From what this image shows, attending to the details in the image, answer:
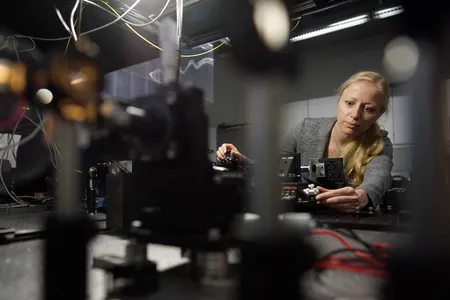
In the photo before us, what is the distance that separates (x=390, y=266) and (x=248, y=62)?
9.4 inches

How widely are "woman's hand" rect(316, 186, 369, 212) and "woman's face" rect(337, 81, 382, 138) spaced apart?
1.49ft

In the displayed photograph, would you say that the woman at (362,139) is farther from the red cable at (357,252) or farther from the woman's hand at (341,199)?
the red cable at (357,252)

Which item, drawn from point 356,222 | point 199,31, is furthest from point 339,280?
point 199,31

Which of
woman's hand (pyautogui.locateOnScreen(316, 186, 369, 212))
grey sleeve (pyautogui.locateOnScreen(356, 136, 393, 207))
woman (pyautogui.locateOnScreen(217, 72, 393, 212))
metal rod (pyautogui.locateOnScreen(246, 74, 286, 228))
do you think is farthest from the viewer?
woman (pyautogui.locateOnScreen(217, 72, 393, 212))

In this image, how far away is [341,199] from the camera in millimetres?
887

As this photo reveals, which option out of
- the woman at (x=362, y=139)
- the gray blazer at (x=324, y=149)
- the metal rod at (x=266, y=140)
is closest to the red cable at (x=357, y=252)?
the metal rod at (x=266, y=140)

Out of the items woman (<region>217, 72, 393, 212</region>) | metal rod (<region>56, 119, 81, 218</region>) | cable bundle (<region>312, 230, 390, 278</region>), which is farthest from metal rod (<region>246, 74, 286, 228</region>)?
A: woman (<region>217, 72, 393, 212</region>)

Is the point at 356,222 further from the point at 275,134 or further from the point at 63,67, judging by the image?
the point at 63,67

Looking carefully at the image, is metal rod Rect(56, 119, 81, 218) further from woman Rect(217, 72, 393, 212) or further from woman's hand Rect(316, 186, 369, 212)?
woman Rect(217, 72, 393, 212)

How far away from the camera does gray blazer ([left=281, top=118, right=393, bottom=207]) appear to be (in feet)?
3.51

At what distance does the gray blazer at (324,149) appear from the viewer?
107cm

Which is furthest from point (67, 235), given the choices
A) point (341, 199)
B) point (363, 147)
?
point (363, 147)

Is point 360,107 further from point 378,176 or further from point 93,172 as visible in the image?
point 93,172

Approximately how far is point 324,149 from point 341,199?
1.90ft
